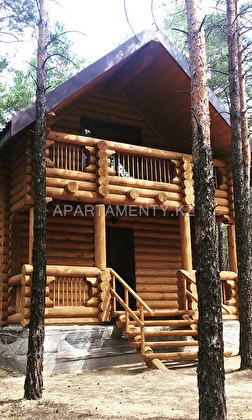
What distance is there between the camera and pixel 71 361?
10.2 m

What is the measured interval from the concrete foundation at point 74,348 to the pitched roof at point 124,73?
4537mm

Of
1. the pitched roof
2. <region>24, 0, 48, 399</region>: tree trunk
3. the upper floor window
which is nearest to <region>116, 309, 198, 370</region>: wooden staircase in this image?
<region>24, 0, 48, 399</region>: tree trunk

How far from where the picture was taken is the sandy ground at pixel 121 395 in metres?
6.39

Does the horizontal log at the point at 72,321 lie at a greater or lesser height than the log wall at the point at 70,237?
lesser

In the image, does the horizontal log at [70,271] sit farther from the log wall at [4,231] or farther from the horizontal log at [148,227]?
the horizontal log at [148,227]

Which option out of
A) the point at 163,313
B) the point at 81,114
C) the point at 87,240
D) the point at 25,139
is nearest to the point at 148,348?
the point at 163,313

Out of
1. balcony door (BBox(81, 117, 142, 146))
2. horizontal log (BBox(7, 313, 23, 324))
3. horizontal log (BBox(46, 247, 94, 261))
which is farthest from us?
balcony door (BBox(81, 117, 142, 146))

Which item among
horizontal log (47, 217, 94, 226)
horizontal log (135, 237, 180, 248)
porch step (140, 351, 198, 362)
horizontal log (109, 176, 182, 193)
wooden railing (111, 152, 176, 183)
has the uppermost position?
wooden railing (111, 152, 176, 183)

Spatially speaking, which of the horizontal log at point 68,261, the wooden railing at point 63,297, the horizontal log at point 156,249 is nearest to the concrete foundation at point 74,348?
the wooden railing at point 63,297

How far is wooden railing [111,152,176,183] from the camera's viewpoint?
40.0ft

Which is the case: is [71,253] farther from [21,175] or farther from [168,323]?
[168,323]

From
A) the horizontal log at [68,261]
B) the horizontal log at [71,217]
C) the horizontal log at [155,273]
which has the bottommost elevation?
the horizontal log at [155,273]

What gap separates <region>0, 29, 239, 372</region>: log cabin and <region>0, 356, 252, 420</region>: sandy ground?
68 cm

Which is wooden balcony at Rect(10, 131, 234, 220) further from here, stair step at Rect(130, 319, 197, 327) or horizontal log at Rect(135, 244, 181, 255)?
stair step at Rect(130, 319, 197, 327)
